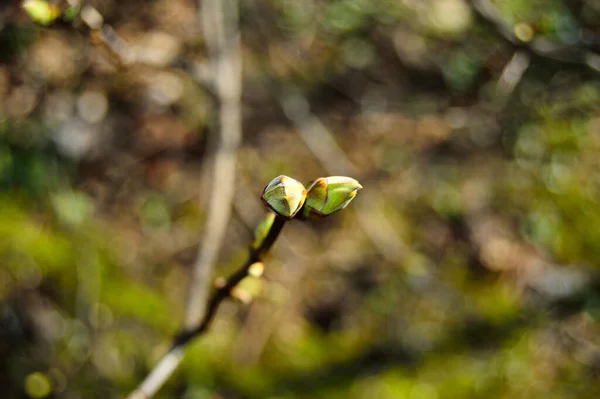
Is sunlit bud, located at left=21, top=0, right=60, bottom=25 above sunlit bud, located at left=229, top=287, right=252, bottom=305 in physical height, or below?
above

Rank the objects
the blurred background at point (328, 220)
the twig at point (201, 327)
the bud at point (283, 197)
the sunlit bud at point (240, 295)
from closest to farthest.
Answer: the bud at point (283, 197) → the twig at point (201, 327) → the sunlit bud at point (240, 295) → the blurred background at point (328, 220)

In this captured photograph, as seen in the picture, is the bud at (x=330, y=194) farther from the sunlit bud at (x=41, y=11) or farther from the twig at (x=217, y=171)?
the sunlit bud at (x=41, y=11)

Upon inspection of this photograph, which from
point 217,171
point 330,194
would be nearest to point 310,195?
point 330,194

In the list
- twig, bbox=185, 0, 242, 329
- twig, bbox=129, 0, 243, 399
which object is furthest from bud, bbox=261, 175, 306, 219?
twig, bbox=185, 0, 242, 329

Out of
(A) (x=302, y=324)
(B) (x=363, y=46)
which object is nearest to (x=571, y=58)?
(B) (x=363, y=46)

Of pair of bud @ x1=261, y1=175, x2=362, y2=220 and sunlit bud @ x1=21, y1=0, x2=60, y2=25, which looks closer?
pair of bud @ x1=261, y1=175, x2=362, y2=220

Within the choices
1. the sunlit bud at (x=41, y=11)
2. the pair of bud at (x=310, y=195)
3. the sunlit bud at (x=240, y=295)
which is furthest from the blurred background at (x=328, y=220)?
the pair of bud at (x=310, y=195)

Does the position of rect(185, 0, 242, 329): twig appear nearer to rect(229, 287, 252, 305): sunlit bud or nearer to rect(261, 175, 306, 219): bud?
rect(229, 287, 252, 305): sunlit bud
